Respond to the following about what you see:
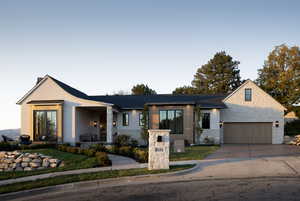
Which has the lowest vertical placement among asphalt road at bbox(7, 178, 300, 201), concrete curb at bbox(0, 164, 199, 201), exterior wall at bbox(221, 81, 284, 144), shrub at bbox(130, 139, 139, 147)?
shrub at bbox(130, 139, 139, 147)

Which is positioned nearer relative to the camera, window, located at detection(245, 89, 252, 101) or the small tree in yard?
the small tree in yard

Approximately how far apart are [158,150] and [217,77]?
4921 centimetres

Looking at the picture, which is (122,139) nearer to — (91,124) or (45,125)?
(91,124)

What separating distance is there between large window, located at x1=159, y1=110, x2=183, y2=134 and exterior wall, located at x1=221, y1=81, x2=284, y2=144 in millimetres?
5229

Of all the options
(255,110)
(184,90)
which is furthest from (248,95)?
(184,90)

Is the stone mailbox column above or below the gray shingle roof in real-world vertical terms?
below

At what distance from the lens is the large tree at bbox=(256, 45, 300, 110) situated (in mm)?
34344

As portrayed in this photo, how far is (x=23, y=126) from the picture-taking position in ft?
71.0

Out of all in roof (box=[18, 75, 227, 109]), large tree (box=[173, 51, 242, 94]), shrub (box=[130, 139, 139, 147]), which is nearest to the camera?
roof (box=[18, 75, 227, 109])

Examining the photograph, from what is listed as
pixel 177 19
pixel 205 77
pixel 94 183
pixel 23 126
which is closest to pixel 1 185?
pixel 94 183

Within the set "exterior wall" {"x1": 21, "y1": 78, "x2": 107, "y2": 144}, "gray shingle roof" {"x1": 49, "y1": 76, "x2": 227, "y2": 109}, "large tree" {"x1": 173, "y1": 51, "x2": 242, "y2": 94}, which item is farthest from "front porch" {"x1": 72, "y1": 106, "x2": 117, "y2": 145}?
"large tree" {"x1": 173, "y1": 51, "x2": 242, "y2": 94}

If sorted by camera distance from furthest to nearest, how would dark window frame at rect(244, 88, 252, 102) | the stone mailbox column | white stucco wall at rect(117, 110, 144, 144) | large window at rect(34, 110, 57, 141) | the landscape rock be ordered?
1. dark window frame at rect(244, 88, 252, 102)
2. white stucco wall at rect(117, 110, 144, 144)
3. large window at rect(34, 110, 57, 141)
4. the landscape rock
5. the stone mailbox column

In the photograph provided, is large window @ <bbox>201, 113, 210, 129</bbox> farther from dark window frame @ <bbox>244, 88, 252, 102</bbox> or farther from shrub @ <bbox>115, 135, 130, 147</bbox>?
shrub @ <bbox>115, 135, 130, 147</bbox>

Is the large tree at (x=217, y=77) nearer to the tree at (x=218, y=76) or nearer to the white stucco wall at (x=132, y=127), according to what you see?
the tree at (x=218, y=76)
